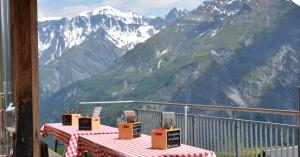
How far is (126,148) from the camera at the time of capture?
4.27m

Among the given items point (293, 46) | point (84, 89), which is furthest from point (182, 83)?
point (84, 89)

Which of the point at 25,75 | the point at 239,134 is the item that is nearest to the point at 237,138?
the point at 239,134

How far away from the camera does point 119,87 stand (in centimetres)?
18400

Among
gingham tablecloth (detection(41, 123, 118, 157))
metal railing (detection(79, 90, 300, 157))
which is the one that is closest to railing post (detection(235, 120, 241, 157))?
metal railing (detection(79, 90, 300, 157))

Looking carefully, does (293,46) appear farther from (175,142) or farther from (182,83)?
(175,142)

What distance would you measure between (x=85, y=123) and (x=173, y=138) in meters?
1.93

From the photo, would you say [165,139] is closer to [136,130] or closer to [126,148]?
[126,148]

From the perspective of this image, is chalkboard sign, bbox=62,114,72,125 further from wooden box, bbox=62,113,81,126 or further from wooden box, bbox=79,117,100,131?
wooden box, bbox=79,117,100,131

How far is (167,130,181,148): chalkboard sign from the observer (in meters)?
4.21

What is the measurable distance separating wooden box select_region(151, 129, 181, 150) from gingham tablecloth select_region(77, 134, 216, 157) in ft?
0.18

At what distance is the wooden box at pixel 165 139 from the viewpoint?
419 cm

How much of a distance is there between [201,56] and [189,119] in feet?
493

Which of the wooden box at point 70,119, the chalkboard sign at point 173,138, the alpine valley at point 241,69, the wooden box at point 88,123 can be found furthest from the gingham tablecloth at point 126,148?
the alpine valley at point 241,69

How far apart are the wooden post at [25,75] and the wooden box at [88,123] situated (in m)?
3.18
